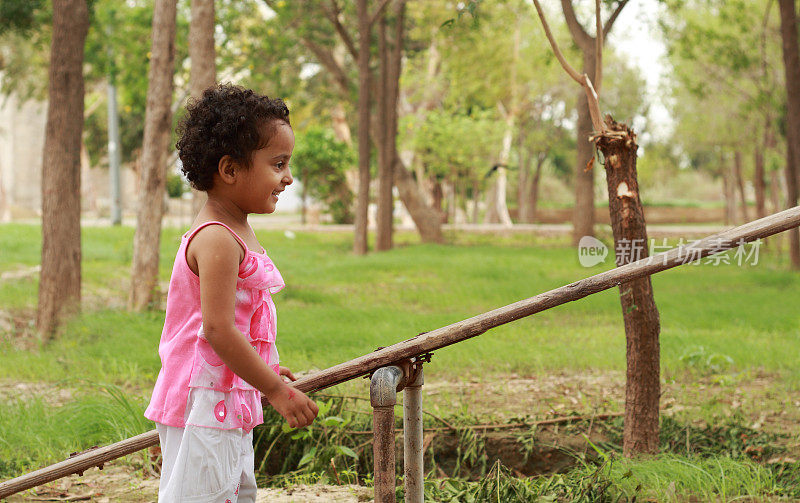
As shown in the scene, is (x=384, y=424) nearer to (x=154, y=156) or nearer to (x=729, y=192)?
(x=154, y=156)

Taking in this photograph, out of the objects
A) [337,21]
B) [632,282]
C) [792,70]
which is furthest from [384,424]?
[337,21]

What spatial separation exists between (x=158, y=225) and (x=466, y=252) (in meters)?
7.12

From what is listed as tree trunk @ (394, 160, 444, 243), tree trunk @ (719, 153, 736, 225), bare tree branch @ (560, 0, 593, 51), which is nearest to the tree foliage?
tree trunk @ (394, 160, 444, 243)

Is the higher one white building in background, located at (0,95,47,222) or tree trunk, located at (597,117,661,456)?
white building in background, located at (0,95,47,222)

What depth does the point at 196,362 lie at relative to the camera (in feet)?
6.51

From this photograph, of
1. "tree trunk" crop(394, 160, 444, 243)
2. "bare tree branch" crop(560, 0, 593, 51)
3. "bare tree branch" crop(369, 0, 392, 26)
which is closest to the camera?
"bare tree branch" crop(560, 0, 593, 51)

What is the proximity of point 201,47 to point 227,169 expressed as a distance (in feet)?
20.8

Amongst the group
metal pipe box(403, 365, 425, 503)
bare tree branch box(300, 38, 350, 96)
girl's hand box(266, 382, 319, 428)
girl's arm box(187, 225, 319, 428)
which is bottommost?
metal pipe box(403, 365, 425, 503)

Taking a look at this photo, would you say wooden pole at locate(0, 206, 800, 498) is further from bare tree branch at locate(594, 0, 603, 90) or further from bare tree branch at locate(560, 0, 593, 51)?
bare tree branch at locate(560, 0, 593, 51)

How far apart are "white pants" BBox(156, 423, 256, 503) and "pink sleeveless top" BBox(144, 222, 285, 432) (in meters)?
0.03

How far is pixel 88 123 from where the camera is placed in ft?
93.3

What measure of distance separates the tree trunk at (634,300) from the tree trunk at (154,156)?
5.24m

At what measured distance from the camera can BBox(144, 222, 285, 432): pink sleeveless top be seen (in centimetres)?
198

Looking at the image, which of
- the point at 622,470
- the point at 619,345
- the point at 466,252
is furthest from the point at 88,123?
the point at 622,470
